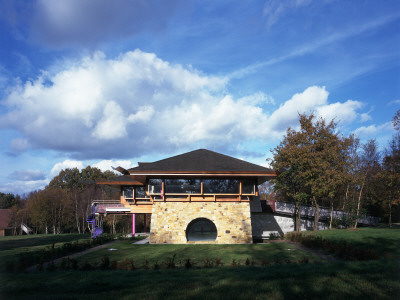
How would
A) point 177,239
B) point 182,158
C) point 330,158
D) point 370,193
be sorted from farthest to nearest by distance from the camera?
point 370,193, point 330,158, point 182,158, point 177,239

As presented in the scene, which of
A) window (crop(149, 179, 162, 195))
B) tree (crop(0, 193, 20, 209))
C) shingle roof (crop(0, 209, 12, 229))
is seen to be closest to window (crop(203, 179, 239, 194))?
window (crop(149, 179, 162, 195))

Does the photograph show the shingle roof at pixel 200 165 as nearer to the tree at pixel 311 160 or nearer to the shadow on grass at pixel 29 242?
the tree at pixel 311 160

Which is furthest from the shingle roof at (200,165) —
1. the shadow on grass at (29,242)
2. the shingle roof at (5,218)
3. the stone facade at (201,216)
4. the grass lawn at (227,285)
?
the shingle roof at (5,218)

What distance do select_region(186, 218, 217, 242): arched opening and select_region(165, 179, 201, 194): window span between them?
96.5 inches

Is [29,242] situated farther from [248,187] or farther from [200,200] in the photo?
[248,187]

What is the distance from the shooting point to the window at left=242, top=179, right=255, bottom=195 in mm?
21312

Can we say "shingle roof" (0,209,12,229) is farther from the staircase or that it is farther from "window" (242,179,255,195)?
"window" (242,179,255,195)

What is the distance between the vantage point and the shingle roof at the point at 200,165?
67.5 ft

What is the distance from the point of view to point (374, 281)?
6871mm

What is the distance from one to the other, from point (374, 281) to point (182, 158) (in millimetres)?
17590

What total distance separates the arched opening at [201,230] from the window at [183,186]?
2.45 meters

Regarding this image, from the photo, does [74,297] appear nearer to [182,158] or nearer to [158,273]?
[158,273]

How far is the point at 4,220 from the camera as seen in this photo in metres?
54.5

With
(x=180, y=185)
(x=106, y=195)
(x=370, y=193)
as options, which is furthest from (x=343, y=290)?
(x=106, y=195)
